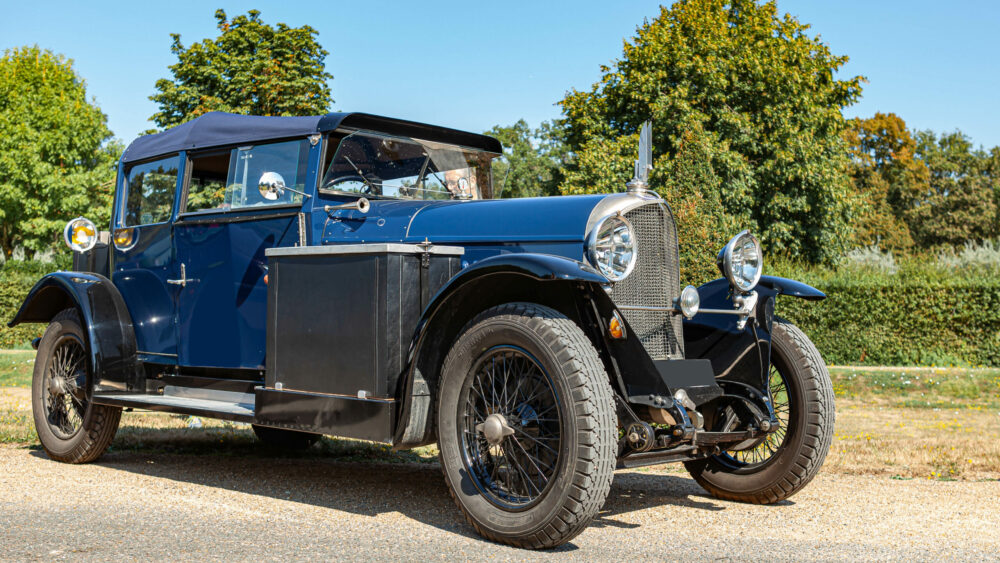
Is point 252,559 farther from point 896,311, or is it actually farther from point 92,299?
point 896,311

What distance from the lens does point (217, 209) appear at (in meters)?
5.95

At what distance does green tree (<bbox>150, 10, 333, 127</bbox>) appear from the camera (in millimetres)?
21834

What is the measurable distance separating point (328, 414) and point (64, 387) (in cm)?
307

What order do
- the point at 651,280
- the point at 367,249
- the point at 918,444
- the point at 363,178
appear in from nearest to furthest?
the point at 367,249, the point at 651,280, the point at 363,178, the point at 918,444

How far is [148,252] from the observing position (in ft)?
21.1

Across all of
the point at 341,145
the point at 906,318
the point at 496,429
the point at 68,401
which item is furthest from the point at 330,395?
the point at 906,318

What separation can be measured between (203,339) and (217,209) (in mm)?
907

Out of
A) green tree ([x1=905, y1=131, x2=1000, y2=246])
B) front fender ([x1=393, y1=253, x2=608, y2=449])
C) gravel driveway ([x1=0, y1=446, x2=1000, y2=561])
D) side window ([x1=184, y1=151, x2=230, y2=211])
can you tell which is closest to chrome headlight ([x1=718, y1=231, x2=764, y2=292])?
front fender ([x1=393, y1=253, x2=608, y2=449])

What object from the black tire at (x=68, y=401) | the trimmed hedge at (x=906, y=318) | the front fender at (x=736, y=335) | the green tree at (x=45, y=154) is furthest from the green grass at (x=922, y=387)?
the green tree at (x=45, y=154)

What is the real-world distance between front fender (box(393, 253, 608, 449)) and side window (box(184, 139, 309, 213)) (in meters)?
1.42

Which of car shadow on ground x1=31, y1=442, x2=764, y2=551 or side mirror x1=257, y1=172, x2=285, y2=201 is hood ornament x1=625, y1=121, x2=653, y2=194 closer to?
car shadow on ground x1=31, y1=442, x2=764, y2=551

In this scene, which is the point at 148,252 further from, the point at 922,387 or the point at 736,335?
the point at 922,387

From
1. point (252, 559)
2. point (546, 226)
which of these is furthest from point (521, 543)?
point (546, 226)

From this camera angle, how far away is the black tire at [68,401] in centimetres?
635
